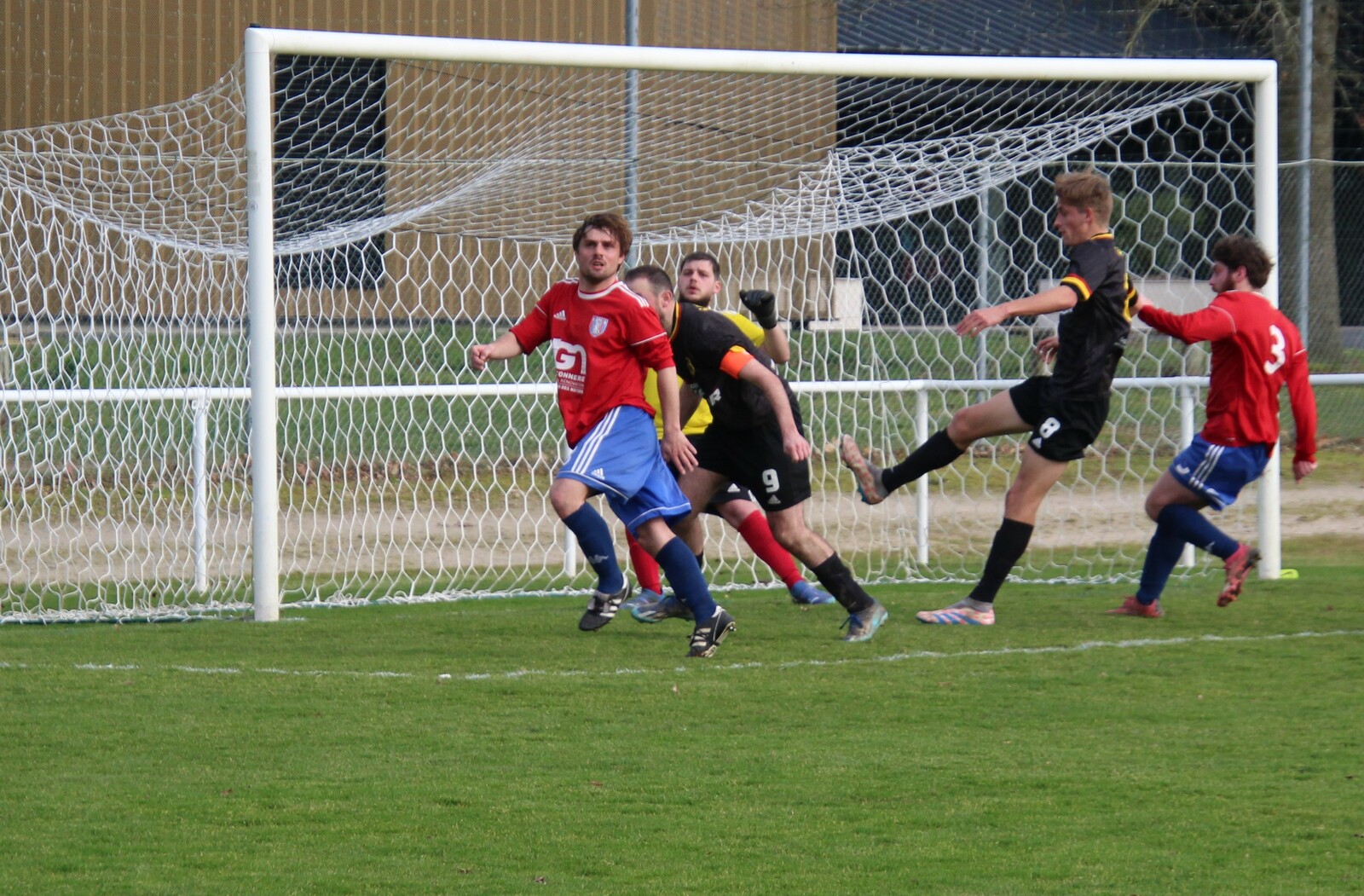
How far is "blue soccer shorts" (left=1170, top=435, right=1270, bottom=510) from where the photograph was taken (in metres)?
6.87

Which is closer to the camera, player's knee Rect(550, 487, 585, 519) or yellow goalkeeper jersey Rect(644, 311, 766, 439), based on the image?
player's knee Rect(550, 487, 585, 519)

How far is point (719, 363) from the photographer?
6.45 m

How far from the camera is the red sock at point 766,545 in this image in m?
7.40

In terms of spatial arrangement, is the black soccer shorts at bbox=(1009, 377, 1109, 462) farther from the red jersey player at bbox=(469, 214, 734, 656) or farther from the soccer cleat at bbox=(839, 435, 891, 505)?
A: the red jersey player at bbox=(469, 214, 734, 656)

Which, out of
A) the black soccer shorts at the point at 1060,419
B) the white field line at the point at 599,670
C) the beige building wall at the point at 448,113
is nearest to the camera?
the white field line at the point at 599,670

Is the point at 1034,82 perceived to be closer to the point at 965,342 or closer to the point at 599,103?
the point at 599,103

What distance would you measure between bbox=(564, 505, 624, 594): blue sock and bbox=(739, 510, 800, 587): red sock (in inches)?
44.2

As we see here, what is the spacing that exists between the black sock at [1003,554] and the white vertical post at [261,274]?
3033 mm

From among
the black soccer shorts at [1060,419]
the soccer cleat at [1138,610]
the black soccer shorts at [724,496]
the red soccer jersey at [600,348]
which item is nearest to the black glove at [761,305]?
the black soccer shorts at [724,496]

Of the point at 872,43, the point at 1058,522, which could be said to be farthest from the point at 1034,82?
the point at 872,43

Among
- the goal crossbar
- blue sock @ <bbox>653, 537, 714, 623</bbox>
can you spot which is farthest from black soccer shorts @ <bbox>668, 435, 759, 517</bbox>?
the goal crossbar

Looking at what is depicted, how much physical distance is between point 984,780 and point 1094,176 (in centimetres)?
308

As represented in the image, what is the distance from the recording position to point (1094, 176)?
6.62 m

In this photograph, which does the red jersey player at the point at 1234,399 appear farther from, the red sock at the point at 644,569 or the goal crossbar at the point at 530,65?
the red sock at the point at 644,569
